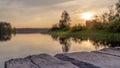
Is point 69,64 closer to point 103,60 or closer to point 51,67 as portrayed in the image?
point 51,67

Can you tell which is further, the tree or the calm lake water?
the tree

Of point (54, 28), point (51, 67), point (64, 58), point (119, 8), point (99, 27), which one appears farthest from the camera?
point (54, 28)

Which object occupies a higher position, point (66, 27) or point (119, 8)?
point (119, 8)

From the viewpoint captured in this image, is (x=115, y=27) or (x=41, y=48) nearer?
(x=41, y=48)

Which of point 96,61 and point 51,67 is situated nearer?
point 51,67

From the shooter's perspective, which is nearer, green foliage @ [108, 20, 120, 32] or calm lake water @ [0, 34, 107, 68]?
calm lake water @ [0, 34, 107, 68]

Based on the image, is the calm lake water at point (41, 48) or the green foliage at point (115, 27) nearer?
the calm lake water at point (41, 48)

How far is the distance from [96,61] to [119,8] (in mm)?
35157

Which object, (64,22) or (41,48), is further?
(64,22)

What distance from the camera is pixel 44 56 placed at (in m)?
2.90

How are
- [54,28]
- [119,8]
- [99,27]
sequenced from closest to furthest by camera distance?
[119,8]
[99,27]
[54,28]

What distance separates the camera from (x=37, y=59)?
2.67 metres

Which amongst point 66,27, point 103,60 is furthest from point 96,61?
point 66,27

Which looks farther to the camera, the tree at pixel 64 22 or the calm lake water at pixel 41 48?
the tree at pixel 64 22
